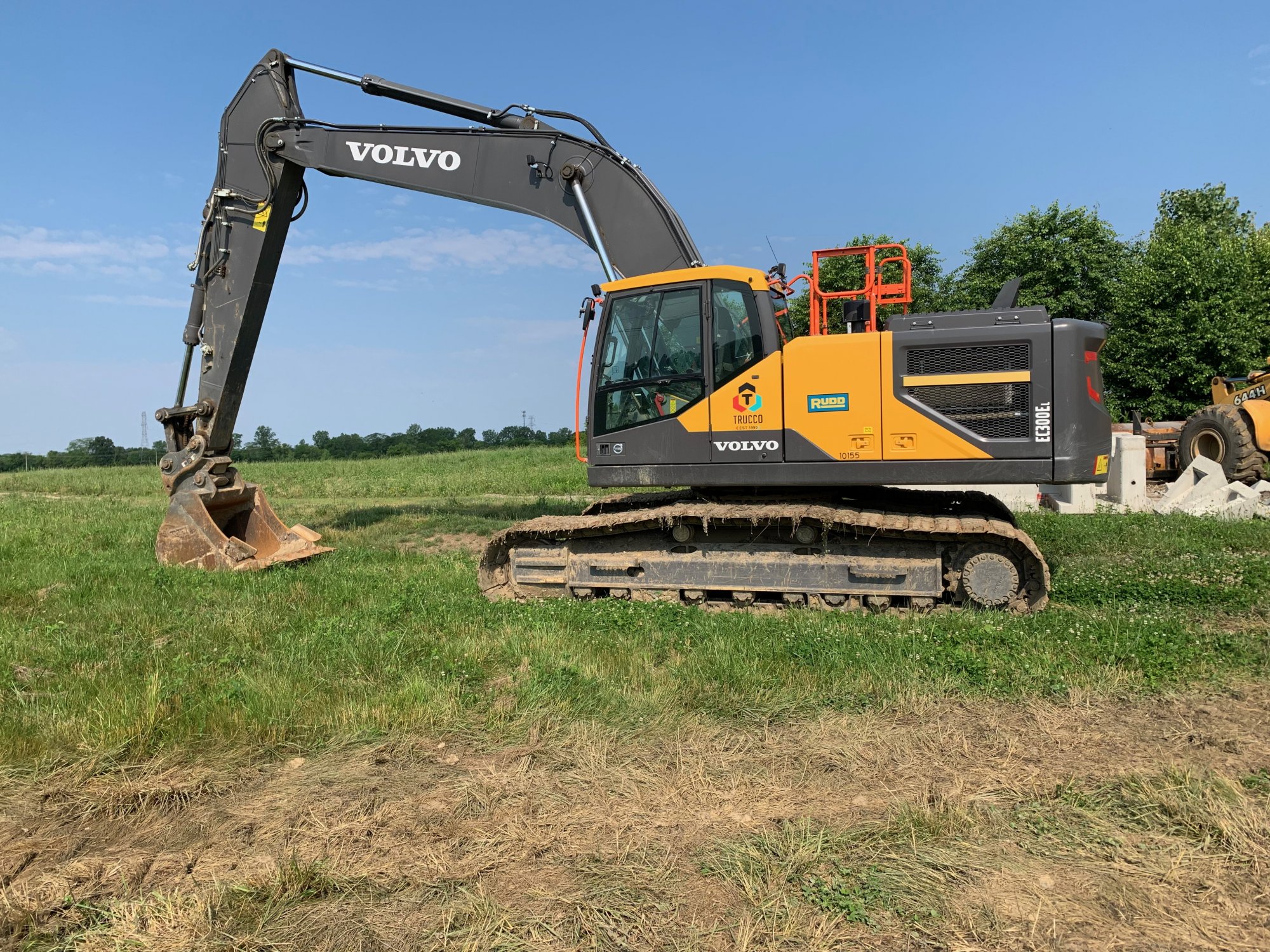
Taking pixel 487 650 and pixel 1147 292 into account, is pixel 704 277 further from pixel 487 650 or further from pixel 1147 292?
pixel 1147 292

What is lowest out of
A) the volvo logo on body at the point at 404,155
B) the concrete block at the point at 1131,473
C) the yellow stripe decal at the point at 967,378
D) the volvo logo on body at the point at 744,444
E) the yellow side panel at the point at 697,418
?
the concrete block at the point at 1131,473

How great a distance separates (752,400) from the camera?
22.9 feet

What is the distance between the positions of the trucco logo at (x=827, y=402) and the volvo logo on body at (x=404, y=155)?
4913mm

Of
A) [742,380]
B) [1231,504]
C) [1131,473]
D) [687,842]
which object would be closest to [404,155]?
[742,380]

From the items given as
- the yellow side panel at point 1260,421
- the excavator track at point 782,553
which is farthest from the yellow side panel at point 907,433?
the yellow side panel at point 1260,421

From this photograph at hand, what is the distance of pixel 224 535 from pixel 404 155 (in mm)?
4751

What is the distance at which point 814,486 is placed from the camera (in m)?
7.48

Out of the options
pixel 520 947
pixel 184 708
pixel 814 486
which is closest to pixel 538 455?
pixel 814 486

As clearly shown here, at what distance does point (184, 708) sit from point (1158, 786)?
4.99m

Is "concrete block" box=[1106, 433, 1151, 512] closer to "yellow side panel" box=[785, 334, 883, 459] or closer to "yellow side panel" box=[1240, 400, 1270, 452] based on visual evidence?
"yellow side panel" box=[1240, 400, 1270, 452]

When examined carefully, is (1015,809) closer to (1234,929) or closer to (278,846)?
(1234,929)

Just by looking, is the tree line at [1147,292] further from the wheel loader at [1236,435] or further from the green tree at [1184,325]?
the wheel loader at [1236,435]

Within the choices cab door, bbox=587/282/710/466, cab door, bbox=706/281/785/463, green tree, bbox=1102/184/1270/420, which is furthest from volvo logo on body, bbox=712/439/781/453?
green tree, bbox=1102/184/1270/420

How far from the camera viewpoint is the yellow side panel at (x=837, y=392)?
22.3ft
